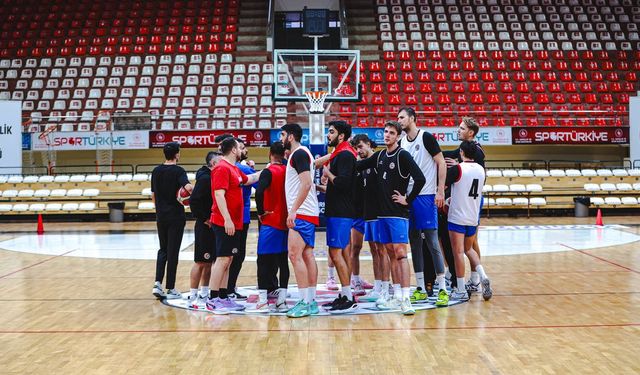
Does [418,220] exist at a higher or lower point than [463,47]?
lower

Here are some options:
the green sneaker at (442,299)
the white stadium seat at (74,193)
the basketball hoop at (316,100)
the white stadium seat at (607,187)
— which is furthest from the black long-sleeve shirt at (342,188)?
the white stadium seat at (607,187)

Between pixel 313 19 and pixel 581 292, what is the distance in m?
12.1

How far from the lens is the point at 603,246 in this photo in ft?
38.1

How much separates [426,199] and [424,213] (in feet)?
0.47

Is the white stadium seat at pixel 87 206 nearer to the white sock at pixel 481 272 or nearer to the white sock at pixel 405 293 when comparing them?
the white sock at pixel 481 272

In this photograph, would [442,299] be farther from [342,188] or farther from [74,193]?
[74,193]

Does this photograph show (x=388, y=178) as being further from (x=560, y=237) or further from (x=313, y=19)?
(x=313, y=19)

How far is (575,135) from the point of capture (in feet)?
68.4

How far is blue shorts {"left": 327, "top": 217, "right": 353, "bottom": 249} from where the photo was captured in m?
6.66

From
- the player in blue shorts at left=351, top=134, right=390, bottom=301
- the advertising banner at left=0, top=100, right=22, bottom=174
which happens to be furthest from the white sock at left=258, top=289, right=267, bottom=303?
the advertising banner at left=0, top=100, right=22, bottom=174

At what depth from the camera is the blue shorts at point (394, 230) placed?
21.2 ft

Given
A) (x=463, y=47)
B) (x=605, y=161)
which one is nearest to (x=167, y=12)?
(x=463, y=47)

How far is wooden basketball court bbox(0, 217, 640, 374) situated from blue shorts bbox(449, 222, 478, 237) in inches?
27.3

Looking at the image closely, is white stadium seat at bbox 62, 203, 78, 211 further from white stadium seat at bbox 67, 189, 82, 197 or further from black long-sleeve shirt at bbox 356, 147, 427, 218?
black long-sleeve shirt at bbox 356, 147, 427, 218
